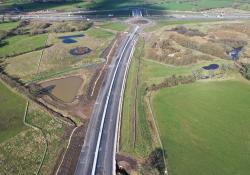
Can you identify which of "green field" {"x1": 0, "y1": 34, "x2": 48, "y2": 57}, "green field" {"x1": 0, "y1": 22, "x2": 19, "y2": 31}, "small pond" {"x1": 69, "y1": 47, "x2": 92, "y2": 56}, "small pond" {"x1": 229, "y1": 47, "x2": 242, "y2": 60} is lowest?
"small pond" {"x1": 229, "y1": 47, "x2": 242, "y2": 60}

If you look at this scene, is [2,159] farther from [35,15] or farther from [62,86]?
[35,15]

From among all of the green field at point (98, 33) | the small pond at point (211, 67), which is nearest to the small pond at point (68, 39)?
the green field at point (98, 33)

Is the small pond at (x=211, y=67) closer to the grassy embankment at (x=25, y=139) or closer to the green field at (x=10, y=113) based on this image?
the grassy embankment at (x=25, y=139)

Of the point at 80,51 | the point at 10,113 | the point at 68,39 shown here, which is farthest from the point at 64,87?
the point at 68,39

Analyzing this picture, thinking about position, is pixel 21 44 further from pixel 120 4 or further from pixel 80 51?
pixel 120 4

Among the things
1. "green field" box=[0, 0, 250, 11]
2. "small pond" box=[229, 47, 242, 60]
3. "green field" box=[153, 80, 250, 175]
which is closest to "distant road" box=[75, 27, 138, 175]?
"green field" box=[153, 80, 250, 175]

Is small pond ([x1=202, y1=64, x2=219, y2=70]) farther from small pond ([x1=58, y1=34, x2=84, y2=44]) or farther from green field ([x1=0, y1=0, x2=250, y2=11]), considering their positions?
green field ([x1=0, y1=0, x2=250, y2=11])
